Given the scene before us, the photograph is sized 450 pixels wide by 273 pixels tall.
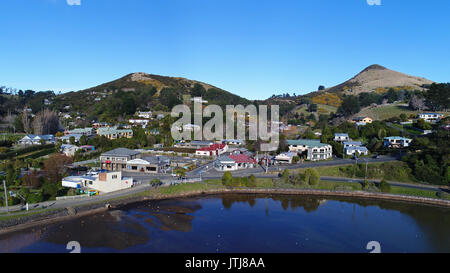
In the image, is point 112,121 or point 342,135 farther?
point 112,121

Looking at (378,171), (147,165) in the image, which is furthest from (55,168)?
(378,171)

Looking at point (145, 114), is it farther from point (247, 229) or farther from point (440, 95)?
point (440, 95)

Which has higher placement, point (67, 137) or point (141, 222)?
point (67, 137)

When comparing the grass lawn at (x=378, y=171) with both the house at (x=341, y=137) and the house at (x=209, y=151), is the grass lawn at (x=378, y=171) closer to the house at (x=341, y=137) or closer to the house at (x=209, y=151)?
the house at (x=209, y=151)

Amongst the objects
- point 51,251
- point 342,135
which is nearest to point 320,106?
point 342,135

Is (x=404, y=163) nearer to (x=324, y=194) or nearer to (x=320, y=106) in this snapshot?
(x=324, y=194)

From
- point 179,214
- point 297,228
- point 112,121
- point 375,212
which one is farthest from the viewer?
point 112,121

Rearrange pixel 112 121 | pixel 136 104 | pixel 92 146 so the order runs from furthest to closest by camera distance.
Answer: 1. pixel 136 104
2. pixel 112 121
3. pixel 92 146
